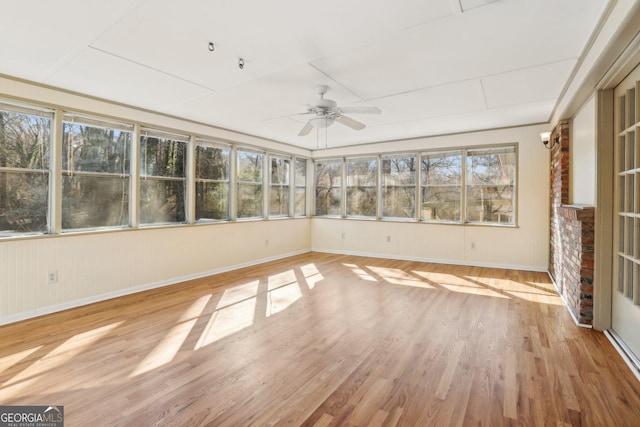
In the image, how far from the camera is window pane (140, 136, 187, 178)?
14.9ft

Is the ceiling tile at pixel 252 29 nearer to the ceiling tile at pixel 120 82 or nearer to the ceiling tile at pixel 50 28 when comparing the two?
the ceiling tile at pixel 50 28

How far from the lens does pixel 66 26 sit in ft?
7.69

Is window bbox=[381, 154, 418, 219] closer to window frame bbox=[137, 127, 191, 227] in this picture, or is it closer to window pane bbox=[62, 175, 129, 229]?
window frame bbox=[137, 127, 191, 227]

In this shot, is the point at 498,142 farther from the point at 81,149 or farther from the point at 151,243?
the point at 81,149

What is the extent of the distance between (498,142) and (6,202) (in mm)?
7116

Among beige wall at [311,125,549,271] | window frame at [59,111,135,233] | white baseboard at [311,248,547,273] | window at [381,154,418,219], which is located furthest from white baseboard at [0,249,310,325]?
window at [381,154,418,219]

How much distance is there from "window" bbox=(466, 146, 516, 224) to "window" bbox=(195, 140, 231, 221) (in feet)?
15.3

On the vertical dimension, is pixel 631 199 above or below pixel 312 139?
below

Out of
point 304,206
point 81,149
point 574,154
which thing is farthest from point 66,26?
point 304,206

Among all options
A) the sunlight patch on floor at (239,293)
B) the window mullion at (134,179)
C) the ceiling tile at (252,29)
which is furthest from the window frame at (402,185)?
the window mullion at (134,179)

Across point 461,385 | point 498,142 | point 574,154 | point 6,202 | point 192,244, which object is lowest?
point 461,385

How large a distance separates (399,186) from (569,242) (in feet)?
11.9

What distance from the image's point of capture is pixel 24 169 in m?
3.43

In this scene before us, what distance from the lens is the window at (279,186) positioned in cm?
693
